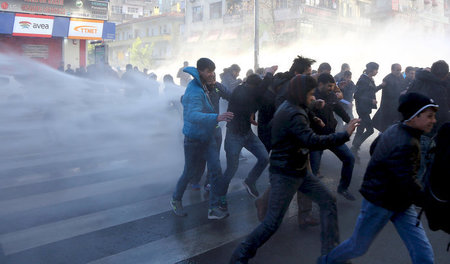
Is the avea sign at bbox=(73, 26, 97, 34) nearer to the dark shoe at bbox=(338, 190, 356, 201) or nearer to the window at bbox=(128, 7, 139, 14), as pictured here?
the dark shoe at bbox=(338, 190, 356, 201)

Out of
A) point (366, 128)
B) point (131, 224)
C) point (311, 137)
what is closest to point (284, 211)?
point (311, 137)

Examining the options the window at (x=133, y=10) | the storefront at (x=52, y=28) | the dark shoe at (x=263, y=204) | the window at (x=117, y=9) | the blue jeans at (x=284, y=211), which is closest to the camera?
the blue jeans at (x=284, y=211)

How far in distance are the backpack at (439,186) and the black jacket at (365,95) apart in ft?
19.1

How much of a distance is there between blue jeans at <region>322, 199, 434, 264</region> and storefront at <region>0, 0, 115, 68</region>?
2516 centimetres

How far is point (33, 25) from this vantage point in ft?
80.7

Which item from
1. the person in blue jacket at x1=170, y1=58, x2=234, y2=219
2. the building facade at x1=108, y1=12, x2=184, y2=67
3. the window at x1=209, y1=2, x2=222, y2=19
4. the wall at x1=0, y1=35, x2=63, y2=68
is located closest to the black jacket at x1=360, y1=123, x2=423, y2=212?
the person in blue jacket at x1=170, y1=58, x2=234, y2=219

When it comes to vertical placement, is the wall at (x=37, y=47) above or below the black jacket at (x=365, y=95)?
above

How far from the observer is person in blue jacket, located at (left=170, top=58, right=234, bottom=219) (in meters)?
4.82

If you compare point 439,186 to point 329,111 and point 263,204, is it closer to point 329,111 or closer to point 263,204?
point 263,204

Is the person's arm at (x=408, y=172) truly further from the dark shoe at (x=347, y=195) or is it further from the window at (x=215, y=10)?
the window at (x=215, y=10)

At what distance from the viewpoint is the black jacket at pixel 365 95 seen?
848 centimetres

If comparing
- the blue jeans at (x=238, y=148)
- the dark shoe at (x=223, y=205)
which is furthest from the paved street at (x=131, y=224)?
the blue jeans at (x=238, y=148)

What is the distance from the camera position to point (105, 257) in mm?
4008

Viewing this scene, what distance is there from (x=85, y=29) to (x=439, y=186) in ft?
89.6
